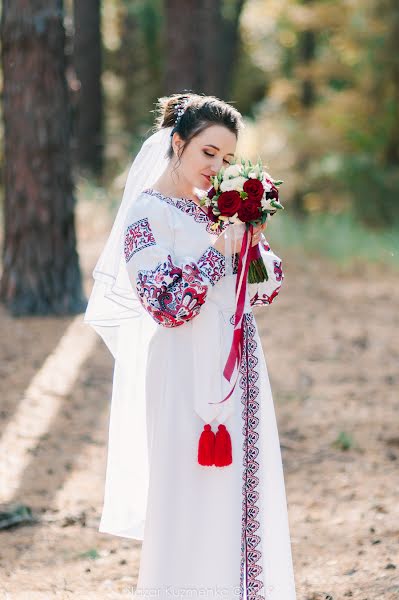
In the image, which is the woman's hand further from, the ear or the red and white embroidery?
the ear

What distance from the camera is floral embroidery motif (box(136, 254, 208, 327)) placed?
2.91m

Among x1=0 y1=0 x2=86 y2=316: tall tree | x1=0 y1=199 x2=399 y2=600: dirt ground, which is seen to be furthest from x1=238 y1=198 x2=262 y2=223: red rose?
x1=0 y1=0 x2=86 y2=316: tall tree

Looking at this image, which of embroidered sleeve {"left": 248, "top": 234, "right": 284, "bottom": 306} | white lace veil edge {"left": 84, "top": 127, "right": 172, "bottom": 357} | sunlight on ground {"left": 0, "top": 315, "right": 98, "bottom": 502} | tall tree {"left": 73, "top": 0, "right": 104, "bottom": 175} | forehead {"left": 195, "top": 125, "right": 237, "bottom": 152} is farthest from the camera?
tall tree {"left": 73, "top": 0, "right": 104, "bottom": 175}

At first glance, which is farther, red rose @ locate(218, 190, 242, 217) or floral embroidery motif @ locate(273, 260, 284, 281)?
floral embroidery motif @ locate(273, 260, 284, 281)

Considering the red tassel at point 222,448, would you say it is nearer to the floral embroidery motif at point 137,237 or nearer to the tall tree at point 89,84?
the floral embroidery motif at point 137,237

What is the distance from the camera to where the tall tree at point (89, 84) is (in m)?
16.9

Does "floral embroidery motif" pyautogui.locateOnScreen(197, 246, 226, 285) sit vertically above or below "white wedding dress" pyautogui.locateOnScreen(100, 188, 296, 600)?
above

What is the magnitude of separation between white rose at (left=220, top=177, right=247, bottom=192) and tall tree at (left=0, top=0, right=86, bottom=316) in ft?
17.0

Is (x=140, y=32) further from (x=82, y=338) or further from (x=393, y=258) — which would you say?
(x=82, y=338)

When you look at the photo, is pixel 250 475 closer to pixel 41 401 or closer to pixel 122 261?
pixel 122 261

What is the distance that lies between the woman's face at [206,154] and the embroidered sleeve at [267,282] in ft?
1.10

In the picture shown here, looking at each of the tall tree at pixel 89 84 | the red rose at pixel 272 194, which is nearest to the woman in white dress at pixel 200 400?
the red rose at pixel 272 194

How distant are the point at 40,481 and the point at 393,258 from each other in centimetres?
737

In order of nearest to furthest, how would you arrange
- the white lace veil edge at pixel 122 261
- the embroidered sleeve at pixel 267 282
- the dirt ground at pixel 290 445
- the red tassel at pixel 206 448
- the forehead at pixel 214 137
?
the red tassel at pixel 206 448 < the forehead at pixel 214 137 < the embroidered sleeve at pixel 267 282 < the white lace veil edge at pixel 122 261 < the dirt ground at pixel 290 445
